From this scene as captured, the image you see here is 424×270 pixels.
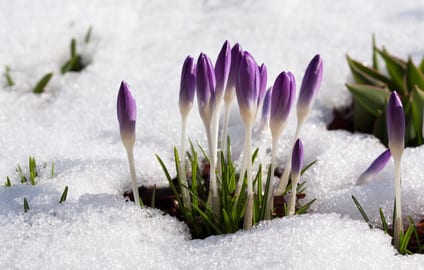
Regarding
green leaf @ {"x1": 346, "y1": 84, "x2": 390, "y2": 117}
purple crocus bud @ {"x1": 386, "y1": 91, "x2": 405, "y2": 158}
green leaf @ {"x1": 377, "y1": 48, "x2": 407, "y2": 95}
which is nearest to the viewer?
purple crocus bud @ {"x1": 386, "y1": 91, "x2": 405, "y2": 158}

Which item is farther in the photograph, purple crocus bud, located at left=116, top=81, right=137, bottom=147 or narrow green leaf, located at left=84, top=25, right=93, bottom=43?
narrow green leaf, located at left=84, top=25, right=93, bottom=43

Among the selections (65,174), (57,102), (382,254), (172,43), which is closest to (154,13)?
(172,43)

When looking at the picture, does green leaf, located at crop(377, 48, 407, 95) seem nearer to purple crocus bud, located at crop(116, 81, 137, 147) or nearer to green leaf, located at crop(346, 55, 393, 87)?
green leaf, located at crop(346, 55, 393, 87)

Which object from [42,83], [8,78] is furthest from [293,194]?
[8,78]

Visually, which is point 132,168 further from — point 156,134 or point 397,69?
point 397,69

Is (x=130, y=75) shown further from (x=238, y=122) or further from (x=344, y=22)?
(x=344, y=22)

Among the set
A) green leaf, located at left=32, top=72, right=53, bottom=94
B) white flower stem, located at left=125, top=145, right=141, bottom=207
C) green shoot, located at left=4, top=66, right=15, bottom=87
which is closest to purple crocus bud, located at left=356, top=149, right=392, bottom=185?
white flower stem, located at left=125, top=145, right=141, bottom=207
